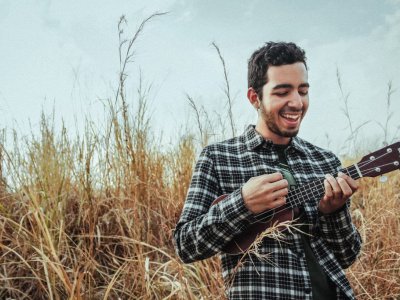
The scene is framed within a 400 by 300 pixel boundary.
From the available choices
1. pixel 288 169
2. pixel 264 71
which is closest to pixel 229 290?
pixel 288 169

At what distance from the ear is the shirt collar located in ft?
0.31

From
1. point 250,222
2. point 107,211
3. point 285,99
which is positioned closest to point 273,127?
point 285,99

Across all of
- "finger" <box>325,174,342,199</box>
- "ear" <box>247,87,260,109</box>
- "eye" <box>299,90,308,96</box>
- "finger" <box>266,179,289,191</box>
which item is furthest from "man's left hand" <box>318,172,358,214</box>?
"ear" <box>247,87,260,109</box>

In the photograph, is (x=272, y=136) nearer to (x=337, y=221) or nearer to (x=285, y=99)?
(x=285, y=99)

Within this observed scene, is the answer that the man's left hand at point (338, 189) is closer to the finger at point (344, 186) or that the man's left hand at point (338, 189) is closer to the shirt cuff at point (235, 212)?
the finger at point (344, 186)

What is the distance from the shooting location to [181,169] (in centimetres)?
316

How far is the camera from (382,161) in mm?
1627

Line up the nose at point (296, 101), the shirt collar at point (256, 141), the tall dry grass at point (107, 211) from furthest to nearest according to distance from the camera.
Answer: the tall dry grass at point (107, 211) < the shirt collar at point (256, 141) < the nose at point (296, 101)

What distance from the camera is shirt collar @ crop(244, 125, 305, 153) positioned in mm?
1688

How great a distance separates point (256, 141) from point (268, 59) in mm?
344

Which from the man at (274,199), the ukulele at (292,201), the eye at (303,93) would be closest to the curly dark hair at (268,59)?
the man at (274,199)

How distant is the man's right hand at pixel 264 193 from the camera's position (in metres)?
1.35

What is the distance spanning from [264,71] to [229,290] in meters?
0.87

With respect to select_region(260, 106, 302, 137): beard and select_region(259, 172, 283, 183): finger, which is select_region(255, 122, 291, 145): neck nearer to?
select_region(260, 106, 302, 137): beard
